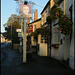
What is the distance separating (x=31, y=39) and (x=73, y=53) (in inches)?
853

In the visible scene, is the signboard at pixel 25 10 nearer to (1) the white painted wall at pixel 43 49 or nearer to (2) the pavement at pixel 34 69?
(2) the pavement at pixel 34 69

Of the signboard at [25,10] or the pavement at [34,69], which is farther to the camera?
the signboard at [25,10]

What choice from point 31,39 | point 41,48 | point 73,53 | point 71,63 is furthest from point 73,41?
point 31,39

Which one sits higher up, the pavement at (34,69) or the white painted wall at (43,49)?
the white painted wall at (43,49)

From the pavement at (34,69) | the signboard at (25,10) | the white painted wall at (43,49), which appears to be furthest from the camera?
the white painted wall at (43,49)

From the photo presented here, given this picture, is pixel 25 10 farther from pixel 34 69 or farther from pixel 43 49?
pixel 43 49

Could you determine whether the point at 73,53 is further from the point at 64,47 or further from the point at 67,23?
the point at 64,47

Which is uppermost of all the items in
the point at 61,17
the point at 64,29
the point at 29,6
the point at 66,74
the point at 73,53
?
the point at 29,6

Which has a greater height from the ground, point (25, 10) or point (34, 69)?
point (25, 10)

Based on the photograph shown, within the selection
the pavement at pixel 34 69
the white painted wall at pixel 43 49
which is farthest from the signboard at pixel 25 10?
the white painted wall at pixel 43 49

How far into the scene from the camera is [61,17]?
1119cm

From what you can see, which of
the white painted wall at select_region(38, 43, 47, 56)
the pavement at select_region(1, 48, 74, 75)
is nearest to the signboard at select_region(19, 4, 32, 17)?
the pavement at select_region(1, 48, 74, 75)

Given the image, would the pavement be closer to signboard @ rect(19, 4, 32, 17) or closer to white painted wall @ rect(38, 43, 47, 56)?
signboard @ rect(19, 4, 32, 17)

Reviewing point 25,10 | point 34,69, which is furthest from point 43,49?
point 34,69
